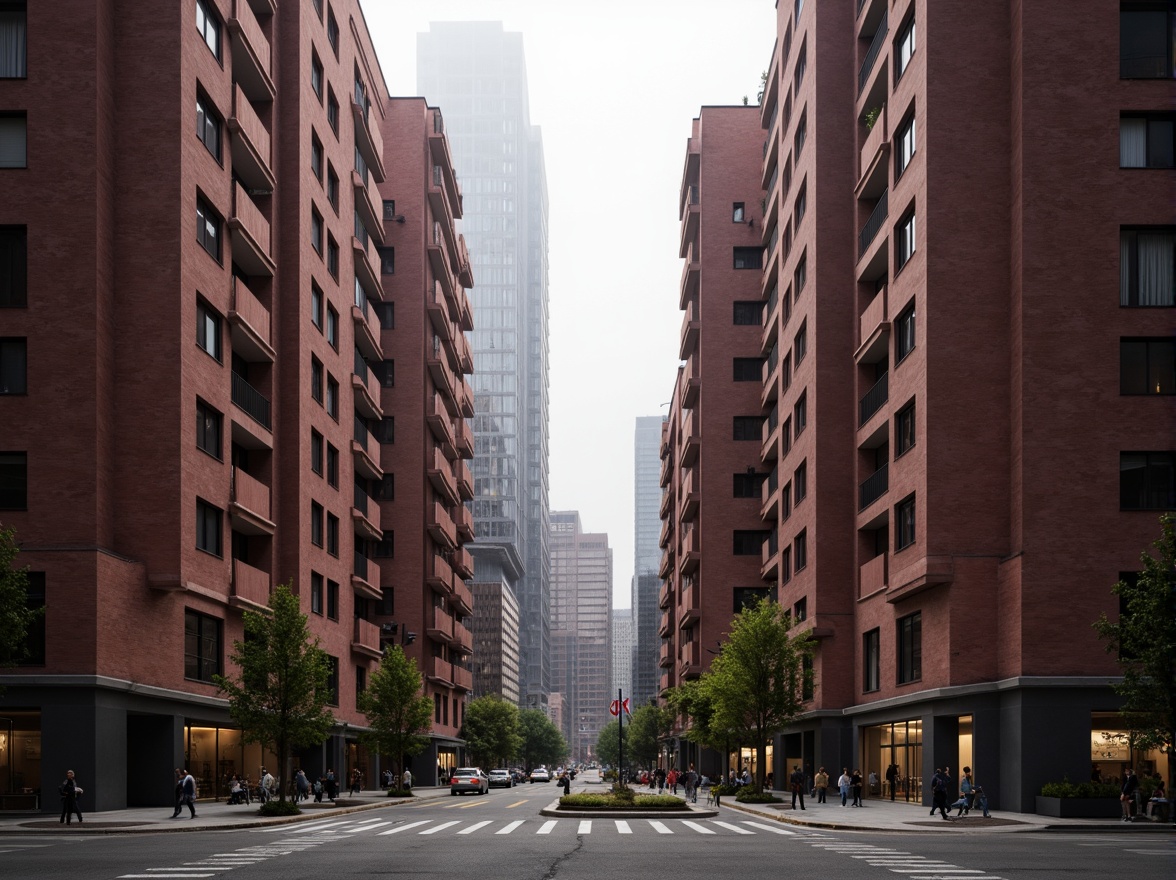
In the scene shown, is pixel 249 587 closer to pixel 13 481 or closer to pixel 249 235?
pixel 13 481

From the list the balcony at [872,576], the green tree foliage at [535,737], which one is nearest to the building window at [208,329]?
the balcony at [872,576]

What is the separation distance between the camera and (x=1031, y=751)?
Result: 39.0m

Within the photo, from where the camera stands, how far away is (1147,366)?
4191 cm

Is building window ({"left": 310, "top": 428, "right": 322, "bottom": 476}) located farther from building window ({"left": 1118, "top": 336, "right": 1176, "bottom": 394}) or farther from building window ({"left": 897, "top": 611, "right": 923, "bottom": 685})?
building window ({"left": 1118, "top": 336, "right": 1176, "bottom": 394})

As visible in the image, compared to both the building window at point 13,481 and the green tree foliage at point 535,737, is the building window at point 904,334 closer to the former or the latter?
the building window at point 13,481

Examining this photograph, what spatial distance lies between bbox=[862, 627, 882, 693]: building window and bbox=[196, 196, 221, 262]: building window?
3172cm

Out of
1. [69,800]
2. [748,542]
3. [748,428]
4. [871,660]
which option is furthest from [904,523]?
[748,428]

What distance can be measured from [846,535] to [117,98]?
36.7 m

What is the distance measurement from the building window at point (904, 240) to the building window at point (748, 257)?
39764mm

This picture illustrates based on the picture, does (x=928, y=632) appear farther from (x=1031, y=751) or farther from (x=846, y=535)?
(x=846, y=535)

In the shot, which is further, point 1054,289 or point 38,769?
point 1054,289

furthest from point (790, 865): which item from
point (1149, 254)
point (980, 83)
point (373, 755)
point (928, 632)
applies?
point (373, 755)

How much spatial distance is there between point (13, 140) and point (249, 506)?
56.0ft

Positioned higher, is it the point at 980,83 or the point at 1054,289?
the point at 980,83
